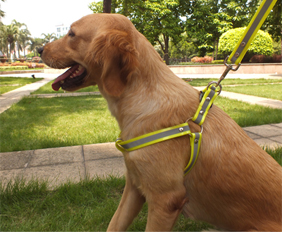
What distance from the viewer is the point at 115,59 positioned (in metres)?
1.59

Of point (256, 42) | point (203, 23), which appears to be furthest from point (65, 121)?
point (203, 23)

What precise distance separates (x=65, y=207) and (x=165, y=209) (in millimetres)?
1418

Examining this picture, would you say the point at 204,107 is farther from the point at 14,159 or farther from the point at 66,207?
the point at 14,159

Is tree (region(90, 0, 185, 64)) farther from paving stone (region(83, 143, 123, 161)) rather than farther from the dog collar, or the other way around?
the dog collar

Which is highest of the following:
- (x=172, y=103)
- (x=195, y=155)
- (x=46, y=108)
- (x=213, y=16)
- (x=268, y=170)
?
Result: (x=213, y=16)

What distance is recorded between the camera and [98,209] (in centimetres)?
248

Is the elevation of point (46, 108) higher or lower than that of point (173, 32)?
lower

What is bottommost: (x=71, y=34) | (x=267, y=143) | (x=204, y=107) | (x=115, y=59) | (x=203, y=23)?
(x=267, y=143)

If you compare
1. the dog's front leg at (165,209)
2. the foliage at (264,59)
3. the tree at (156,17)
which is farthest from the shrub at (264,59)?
the dog's front leg at (165,209)

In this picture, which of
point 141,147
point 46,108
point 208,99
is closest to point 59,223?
point 141,147

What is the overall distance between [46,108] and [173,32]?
24376 millimetres

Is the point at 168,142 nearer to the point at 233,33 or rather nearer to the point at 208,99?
A: the point at 208,99

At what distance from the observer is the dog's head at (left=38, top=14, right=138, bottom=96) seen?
62.8 inches

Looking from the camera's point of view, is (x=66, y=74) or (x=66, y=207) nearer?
(x=66, y=74)
